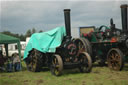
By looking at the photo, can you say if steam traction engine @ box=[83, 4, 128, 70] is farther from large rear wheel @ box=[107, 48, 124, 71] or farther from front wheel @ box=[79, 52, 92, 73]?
front wheel @ box=[79, 52, 92, 73]

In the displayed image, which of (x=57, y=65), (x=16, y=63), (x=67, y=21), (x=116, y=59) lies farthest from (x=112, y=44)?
(x=16, y=63)

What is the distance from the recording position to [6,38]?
33.6 feet

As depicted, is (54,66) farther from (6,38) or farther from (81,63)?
(6,38)

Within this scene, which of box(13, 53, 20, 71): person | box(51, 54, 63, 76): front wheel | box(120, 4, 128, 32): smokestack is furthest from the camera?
box(13, 53, 20, 71): person

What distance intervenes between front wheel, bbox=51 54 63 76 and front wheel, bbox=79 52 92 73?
1079 mm

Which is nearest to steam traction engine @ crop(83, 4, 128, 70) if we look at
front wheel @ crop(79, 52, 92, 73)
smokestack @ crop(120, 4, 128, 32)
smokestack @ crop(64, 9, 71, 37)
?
smokestack @ crop(120, 4, 128, 32)

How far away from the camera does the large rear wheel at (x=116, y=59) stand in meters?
8.13

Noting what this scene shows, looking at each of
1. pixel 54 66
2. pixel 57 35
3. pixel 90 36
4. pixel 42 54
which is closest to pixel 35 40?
pixel 42 54

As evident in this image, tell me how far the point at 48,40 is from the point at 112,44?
10.5 feet

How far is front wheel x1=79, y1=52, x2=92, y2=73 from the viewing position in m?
7.73

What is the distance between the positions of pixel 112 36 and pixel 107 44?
0.58m

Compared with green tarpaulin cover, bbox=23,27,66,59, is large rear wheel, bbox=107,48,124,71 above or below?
below

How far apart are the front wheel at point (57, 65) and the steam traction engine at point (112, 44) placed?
6.53 ft

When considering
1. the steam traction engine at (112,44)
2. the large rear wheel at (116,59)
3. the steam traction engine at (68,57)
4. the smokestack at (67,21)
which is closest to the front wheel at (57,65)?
the steam traction engine at (68,57)
